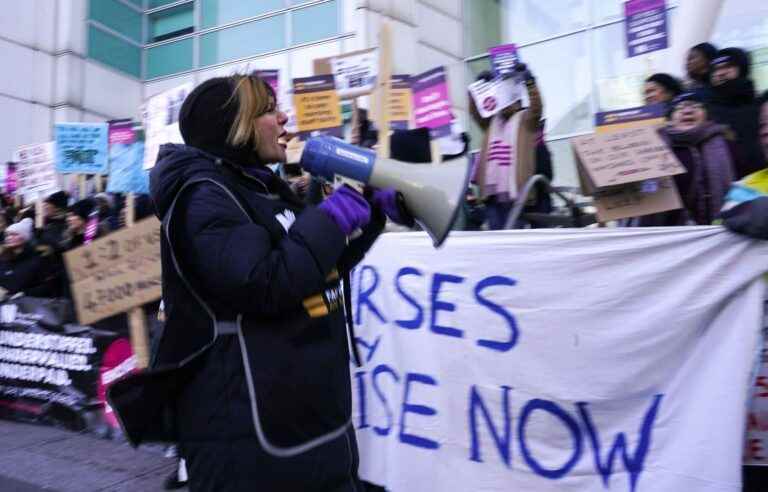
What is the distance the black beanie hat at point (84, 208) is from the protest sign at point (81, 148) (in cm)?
93

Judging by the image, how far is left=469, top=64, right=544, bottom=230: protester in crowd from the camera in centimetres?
463

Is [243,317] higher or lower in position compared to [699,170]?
lower

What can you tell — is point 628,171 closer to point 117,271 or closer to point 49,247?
point 117,271

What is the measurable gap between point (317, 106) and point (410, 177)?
3.96m

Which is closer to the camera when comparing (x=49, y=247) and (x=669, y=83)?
(x=669, y=83)

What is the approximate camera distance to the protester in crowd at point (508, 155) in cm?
463

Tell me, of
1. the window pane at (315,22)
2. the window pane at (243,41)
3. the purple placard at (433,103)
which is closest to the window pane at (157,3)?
the window pane at (243,41)

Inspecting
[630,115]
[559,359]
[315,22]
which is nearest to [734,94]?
[630,115]

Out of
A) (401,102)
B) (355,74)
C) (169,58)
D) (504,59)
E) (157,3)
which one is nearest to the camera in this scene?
(504,59)

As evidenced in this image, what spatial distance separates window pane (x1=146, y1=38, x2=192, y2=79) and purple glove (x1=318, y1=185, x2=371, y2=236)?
14.0 metres

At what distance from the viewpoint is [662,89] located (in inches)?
172

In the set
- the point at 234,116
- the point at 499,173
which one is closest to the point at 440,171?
the point at 234,116

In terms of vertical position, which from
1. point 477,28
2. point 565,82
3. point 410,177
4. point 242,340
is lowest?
point 242,340

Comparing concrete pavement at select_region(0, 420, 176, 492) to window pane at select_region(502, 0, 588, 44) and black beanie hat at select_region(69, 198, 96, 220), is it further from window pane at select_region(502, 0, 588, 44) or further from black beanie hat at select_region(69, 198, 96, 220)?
window pane at select_region(502, 0, 588, 44)
